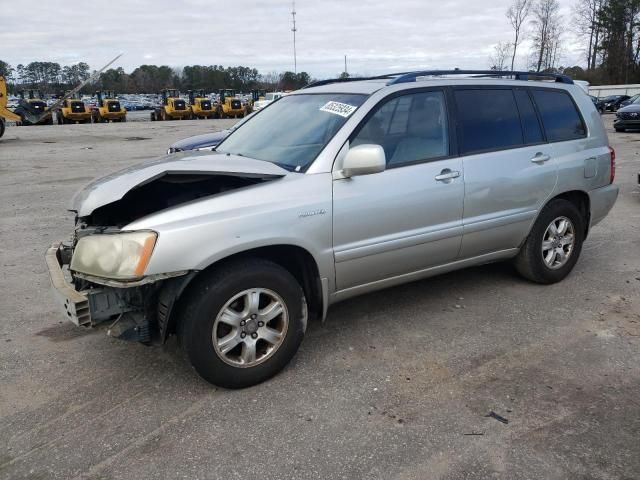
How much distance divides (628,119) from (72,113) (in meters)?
33.4

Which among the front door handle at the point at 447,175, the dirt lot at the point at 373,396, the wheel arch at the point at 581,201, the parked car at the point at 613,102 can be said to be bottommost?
the dirt lot at the point at 373,396

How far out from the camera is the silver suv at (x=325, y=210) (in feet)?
9.95

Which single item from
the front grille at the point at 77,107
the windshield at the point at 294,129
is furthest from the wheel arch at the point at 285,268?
the front grille at the point at 77,107

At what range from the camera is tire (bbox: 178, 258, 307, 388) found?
9.98 ft

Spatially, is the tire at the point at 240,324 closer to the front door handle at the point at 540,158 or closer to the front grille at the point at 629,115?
the front door handle at the point at 540,158

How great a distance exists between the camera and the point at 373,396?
3.20 meters

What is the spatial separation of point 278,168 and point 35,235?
4.71 metres

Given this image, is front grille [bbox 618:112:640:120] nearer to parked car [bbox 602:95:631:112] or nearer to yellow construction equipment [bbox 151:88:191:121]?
parked car [bbox 602:95:631:112]

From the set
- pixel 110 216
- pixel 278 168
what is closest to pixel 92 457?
pixel 110 216

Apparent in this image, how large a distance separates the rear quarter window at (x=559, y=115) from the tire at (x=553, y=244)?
59 centimetres

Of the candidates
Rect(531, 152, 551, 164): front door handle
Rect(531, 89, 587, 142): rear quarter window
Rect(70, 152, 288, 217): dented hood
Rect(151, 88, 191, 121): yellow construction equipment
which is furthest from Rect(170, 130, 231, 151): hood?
Rect(151, 88, 191, 121): yellow construction equipment

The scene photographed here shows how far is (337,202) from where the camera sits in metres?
3.46

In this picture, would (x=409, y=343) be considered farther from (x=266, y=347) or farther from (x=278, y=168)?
(x=278, y=168)

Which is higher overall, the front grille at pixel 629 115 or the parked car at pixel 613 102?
the parked car at pixel 613 102
